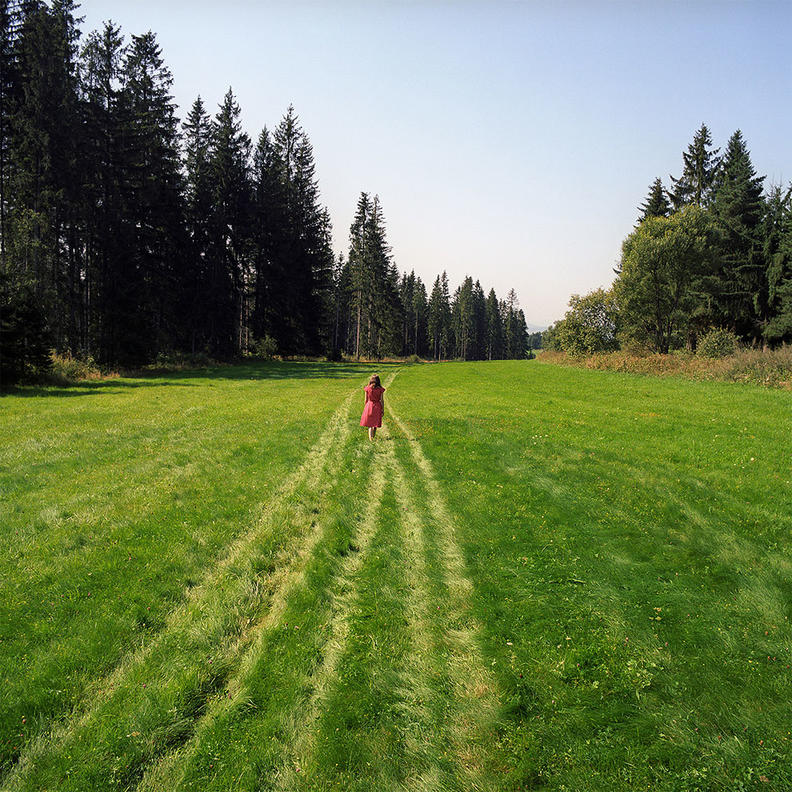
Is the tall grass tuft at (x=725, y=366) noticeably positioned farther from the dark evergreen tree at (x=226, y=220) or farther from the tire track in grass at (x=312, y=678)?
the dark evergreen tree at (x=226, y=220)

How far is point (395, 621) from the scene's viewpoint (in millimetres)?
4578

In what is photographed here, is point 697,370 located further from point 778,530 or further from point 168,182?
point 168,182

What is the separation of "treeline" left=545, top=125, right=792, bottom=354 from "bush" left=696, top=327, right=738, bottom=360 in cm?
492

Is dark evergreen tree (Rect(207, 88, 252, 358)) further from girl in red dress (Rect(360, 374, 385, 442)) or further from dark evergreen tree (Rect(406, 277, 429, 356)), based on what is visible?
dark evergreen tree (Rect(406, 277, 429, 356))

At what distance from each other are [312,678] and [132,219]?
129 feet

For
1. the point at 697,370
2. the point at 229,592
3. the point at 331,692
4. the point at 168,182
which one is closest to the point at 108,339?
the point at 168,182

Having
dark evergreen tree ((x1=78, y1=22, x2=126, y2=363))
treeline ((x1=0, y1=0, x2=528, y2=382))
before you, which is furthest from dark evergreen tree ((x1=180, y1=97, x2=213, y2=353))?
dark evergreen tree ((x1=78, y1=22, x2=126, y2=363))

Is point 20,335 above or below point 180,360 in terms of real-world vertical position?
above

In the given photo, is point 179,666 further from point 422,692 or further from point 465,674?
point 465,674

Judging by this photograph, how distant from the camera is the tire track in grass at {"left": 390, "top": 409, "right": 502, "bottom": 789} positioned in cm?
303

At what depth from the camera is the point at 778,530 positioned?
21.5 ft

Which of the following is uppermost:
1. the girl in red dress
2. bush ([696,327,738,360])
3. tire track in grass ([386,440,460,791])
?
bush ([696,327,738,360])

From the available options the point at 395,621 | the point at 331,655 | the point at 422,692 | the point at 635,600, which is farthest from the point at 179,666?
the point at 635,600

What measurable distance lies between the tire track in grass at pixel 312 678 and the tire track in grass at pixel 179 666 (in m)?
0.13
